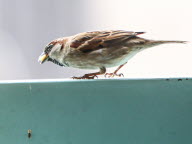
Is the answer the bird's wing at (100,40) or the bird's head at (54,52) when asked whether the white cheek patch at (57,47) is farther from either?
the bird's wing at (100,40)

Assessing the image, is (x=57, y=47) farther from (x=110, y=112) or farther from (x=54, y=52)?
(x=110, y=112)

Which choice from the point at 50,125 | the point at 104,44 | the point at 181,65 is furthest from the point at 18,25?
the point at 50,125

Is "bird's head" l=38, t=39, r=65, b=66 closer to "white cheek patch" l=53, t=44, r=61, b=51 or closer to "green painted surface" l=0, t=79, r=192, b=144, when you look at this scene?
"white cheek patch" l=53, t=44, r=61, b=51

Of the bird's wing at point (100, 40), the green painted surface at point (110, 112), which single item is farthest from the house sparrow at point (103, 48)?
the green painted surface at point (110, 112)

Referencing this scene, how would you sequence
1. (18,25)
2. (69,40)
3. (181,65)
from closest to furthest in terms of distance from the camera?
(69,40) → (181,65) → (18,25)

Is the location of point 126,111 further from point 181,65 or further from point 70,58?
point 181,65

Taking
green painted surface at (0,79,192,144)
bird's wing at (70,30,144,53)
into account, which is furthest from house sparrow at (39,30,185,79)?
green painted surface at (0,79,192,144)
